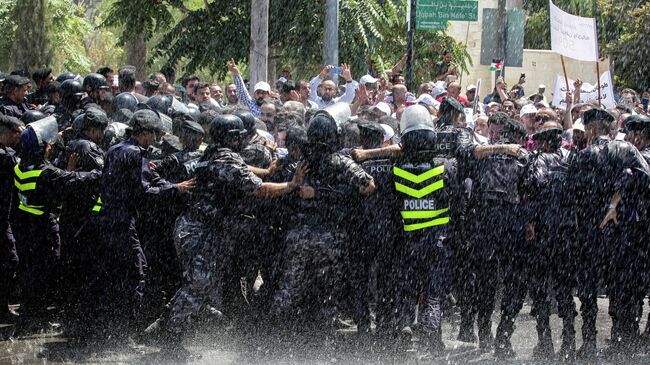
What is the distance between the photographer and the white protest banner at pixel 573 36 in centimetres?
1313

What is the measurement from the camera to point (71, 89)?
36.4 feet

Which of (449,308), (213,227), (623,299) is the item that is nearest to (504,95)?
(449,308)

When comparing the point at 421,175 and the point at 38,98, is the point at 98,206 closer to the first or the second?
the point at 421,175

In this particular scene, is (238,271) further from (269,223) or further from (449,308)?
(449,308)

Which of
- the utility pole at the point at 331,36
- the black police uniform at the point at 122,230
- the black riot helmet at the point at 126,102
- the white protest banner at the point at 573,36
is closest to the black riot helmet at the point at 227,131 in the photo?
the black police uniform at the point at 122,230

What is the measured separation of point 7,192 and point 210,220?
2.01 metres

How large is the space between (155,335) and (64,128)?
10.2 feet

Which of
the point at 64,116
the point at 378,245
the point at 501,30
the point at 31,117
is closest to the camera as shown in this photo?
the point at 378,245

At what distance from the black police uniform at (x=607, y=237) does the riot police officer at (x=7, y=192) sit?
4970 mm

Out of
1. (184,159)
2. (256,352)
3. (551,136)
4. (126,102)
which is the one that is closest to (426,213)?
(551,136)

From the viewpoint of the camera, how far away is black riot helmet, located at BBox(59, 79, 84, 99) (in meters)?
11.1

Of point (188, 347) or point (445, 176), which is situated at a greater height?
point (445, 176)

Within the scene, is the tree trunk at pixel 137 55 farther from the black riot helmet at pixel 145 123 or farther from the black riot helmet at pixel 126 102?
the black riot helmet at pixel 145 123

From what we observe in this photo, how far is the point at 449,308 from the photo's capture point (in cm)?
1002
